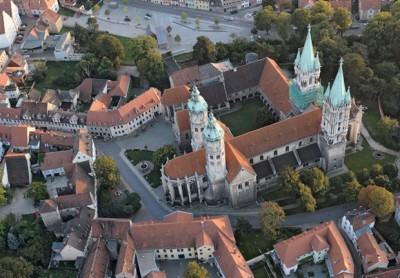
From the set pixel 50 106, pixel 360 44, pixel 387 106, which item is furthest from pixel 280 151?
pixel 50 106

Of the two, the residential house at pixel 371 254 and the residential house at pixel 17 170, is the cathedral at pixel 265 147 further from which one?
the residential house at pixel 17 170

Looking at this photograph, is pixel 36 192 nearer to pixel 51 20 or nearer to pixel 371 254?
pixel 371 254

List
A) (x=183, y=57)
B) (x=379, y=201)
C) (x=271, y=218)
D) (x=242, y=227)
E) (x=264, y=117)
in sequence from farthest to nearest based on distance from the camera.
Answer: (x=183, y=57), (x=264, y=117), (x=242, y=227), (x=271, y=218), (x=379, y=201)

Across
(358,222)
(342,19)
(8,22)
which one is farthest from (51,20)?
(358,222)

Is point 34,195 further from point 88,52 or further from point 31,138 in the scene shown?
point 88,52

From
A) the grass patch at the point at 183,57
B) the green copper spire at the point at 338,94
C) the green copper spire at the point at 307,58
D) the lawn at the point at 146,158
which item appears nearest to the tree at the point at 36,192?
the lawn at the point at 146,158

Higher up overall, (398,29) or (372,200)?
(398,29)
